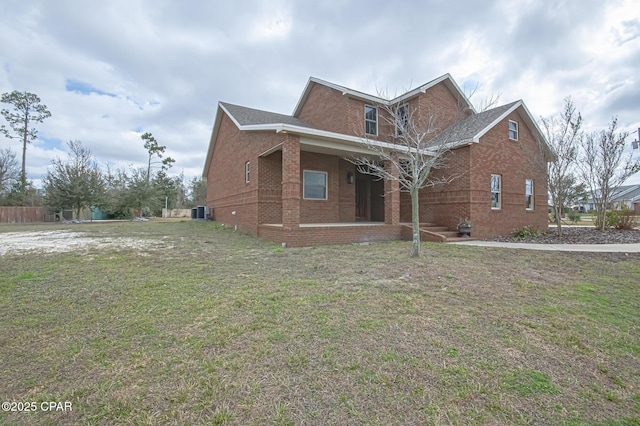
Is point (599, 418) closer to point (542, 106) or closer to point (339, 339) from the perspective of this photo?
point (339, 339)

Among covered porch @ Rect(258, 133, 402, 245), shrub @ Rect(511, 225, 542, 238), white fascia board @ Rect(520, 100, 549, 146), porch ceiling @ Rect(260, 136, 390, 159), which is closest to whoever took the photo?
covered porch @ Rect(258, 133, 402, 245)

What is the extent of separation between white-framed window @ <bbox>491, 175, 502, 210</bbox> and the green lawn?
7.68 meters

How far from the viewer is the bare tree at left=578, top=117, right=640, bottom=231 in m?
→ 12.9

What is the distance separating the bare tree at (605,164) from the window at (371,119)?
A: 362 inches

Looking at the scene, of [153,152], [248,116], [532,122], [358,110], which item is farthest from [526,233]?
[153,152]

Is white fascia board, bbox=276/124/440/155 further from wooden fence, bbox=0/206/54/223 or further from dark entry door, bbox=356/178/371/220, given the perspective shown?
wooden fence, bbox=0/206/54/223

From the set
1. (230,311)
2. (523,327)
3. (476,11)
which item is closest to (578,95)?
(476,11)

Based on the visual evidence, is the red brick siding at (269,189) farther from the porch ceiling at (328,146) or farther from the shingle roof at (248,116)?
the shingle roof at (248,116)

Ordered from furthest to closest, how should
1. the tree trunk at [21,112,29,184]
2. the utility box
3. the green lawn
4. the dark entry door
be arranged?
the tree trunk at [21,112,29,184] < the utility box < the dark entry door < the green lawn

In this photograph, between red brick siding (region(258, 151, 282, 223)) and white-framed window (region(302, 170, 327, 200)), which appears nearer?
red brick siding (region(258, 151, 282, 223))

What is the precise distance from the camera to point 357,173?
14820mm

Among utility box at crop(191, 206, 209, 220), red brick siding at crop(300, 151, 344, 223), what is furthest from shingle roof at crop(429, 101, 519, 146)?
utility box at crop(191, 206, 209, 220)

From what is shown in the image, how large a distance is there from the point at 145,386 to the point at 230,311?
4.70 feet

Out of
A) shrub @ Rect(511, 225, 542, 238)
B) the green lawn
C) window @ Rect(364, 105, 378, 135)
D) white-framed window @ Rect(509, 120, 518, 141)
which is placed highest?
window @ Rect(364, 105, 378, 135)
